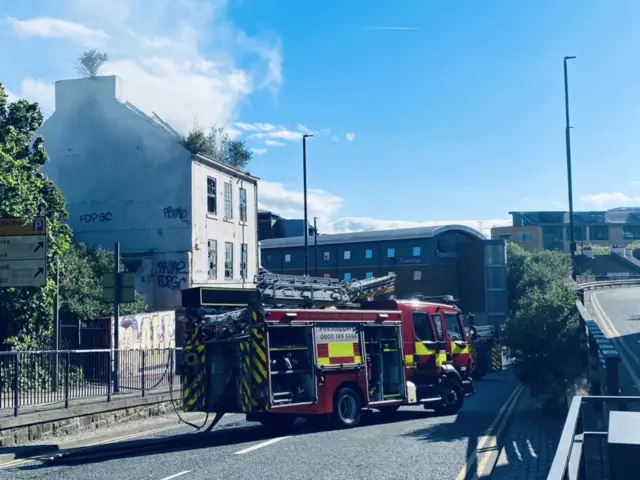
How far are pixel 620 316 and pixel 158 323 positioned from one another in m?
19.4

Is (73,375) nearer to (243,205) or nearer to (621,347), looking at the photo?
(621,347)

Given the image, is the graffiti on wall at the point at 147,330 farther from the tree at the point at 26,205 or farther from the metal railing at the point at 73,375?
the metal railing at the point at 73,375

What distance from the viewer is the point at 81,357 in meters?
16.6

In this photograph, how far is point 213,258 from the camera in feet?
106

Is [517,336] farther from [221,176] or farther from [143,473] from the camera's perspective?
[221,176]

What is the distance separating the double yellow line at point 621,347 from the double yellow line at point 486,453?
9.45 feet

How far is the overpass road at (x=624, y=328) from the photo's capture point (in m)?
16.3

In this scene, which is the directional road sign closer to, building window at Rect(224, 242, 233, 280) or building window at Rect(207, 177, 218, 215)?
building window at Rect(207, 177, 218, 215)

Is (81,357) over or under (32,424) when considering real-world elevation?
over

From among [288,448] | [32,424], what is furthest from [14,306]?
[288,448]

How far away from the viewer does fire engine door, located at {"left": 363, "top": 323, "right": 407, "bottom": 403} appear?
16078 millimetres

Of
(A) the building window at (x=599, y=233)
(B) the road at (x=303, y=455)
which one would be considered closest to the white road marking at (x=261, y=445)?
(B) the road at (x=303, y=455)

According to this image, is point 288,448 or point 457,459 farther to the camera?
point 288,448

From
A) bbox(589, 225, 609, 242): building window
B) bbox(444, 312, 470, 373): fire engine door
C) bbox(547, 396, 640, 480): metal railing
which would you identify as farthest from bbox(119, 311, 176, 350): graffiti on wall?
bbox(589, 225, 609, 242): building window
